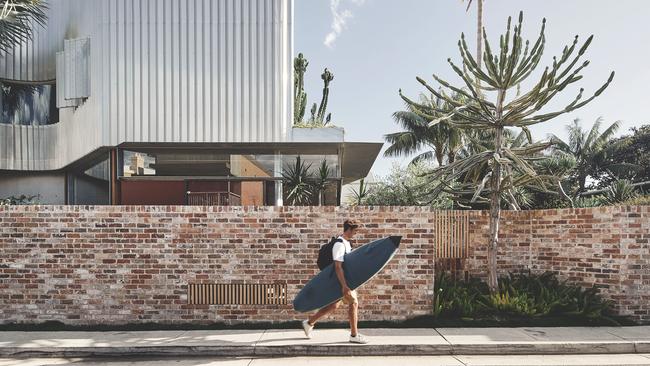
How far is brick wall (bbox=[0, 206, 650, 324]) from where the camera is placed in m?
6.79

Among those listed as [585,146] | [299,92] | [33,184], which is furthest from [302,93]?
[585,146]

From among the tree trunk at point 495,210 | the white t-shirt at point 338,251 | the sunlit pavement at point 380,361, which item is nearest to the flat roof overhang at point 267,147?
the tree trunk at point 495,210

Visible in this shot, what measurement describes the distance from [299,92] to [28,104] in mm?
9949

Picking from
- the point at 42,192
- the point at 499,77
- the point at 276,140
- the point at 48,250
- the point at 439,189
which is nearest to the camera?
the point at 48,250

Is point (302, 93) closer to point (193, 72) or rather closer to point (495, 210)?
point (193, 72)

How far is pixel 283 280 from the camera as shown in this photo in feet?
22.5

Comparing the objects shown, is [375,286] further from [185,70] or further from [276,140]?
[185,70]

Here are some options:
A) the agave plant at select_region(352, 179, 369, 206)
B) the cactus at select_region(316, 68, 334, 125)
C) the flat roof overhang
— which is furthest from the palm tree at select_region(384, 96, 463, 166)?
the flat roof overhang

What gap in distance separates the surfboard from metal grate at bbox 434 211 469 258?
251 cm

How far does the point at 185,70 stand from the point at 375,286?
25.1ft

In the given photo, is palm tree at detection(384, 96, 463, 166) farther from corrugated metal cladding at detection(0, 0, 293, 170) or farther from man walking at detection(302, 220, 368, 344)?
man walking at detection(302, 220, 368, 344)

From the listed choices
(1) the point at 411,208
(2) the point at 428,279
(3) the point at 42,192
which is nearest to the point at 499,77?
(1) the point at 411,208

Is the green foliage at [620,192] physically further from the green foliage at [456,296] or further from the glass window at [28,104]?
the glass window at [28,104]

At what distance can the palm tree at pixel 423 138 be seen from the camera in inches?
963
